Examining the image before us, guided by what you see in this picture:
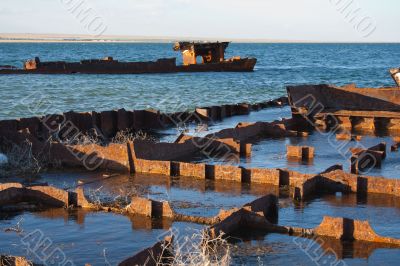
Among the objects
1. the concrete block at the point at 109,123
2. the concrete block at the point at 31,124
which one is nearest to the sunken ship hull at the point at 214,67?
the concrete block at the point at 109,123

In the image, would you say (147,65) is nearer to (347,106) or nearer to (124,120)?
(347,106)

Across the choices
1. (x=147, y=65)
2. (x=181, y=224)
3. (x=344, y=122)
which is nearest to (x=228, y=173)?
(x=181, y=224)

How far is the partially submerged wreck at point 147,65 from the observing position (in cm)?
6562

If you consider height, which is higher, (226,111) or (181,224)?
(226,111)

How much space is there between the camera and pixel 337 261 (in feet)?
34.0

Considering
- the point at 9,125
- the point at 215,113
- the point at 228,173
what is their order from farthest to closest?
the point at 215,113
the point at 9,125
the point at 228,173

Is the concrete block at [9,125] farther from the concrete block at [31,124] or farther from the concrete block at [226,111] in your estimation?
the concrete block at [226,111]

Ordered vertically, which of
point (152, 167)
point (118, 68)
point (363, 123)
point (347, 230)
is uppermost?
point (118, 68)

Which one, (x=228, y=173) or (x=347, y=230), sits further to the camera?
(x=228, y=173)

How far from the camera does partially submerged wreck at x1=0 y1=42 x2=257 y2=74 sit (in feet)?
215

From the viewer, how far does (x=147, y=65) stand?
227 feet

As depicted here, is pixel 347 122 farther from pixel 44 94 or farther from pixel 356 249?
pixel 44 94

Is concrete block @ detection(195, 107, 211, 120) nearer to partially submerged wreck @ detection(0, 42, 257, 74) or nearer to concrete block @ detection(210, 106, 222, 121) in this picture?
concrete block @ detection(210, 106, 222, 121)

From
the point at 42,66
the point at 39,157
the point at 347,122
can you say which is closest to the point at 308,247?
the point at 39,157
